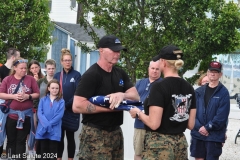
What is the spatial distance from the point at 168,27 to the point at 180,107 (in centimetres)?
717

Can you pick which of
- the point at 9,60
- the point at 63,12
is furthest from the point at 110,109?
the point at 63,12

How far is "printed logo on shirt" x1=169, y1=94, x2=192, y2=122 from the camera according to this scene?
16.9 ft

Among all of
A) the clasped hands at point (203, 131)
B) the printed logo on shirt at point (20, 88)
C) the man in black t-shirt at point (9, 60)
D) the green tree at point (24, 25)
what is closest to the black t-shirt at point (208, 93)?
the clasped hands at point (203, 131)

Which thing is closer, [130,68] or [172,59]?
[172,59]

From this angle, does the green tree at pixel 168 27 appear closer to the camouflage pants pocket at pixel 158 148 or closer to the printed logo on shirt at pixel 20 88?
the printed logo on shirt at pixel 20 88

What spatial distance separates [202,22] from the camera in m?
11.8

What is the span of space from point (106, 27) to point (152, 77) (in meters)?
4.68

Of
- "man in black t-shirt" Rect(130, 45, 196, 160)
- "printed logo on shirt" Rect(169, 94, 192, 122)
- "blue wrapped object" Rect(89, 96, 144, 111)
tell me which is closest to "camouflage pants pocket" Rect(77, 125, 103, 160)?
"blue wrapped object" Rect(89, 96, 144, 111)

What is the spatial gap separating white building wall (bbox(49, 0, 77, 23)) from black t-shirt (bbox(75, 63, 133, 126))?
2911 cm

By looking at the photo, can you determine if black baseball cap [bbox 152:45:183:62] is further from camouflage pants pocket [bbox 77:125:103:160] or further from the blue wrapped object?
camouflage pants pocket [bbox 77:125:103:160]

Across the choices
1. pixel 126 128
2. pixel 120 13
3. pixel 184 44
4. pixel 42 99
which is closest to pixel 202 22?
pixel 184 44

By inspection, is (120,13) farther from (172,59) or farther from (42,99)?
(172,59)

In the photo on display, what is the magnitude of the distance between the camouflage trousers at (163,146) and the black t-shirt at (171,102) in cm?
6

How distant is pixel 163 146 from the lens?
202 inches
